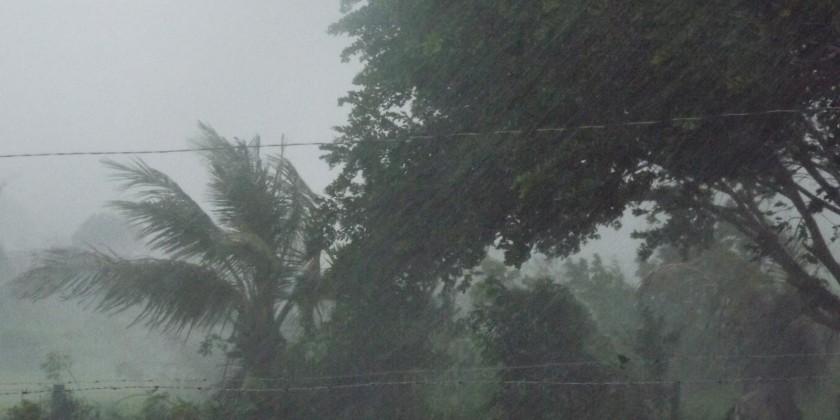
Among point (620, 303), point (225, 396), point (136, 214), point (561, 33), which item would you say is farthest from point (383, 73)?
point (620, 303)

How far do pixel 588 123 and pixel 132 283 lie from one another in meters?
6.31

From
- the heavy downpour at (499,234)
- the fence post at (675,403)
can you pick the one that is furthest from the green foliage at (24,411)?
the fence post at (675,403)

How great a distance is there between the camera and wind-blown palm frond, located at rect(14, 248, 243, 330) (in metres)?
10.4

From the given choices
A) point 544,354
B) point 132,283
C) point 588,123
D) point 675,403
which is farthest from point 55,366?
point 675,403

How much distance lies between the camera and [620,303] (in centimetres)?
1752

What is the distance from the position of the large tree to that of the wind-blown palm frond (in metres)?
2.33

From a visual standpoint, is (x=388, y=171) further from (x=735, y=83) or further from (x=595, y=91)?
(x=735, y=83)

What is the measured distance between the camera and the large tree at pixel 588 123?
7.53 m

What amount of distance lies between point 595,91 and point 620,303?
1026cm

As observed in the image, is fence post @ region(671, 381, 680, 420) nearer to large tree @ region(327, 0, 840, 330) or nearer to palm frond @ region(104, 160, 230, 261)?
large tree @ region(327, 0, 840, 330)

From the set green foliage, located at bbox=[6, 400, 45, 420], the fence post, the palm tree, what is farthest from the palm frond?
the fence post

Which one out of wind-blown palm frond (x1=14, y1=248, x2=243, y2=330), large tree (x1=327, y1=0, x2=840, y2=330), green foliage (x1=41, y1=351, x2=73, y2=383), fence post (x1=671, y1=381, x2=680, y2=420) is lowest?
fence post (x1=671, y1=381, x2=680, y2=420)

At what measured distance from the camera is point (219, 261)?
1096cm

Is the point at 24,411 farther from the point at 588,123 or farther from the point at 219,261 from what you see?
the point at 588,123
